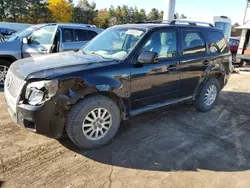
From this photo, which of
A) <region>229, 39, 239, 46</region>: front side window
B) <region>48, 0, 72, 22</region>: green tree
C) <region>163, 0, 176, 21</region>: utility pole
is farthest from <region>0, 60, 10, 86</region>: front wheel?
<region>48, 0, 72, 22</region>: green tree

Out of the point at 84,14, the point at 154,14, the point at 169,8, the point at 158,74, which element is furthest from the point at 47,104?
the point at 154,14

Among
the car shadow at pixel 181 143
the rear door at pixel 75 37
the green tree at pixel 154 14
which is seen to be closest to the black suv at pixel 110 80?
the car shadow at pixel 181 143

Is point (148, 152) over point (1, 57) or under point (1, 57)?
under

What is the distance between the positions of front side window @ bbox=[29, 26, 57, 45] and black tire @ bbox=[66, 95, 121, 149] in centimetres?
400

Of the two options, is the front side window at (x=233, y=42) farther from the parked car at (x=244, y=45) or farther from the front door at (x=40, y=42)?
the front door at (x=40, y=42)

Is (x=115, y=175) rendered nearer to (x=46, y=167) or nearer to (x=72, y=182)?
(x=72, y=182)

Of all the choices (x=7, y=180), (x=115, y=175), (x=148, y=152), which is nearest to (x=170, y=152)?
(x=148, y=152)

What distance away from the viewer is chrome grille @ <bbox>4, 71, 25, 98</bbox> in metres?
3.09

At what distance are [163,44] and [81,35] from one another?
386cm

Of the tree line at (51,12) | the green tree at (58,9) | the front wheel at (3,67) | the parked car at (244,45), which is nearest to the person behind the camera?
the front wheel at (3,67)

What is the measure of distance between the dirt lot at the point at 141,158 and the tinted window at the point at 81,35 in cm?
342

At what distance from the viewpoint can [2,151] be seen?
3.25 m

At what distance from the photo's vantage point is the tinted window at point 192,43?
4.37m

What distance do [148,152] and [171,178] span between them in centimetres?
62
